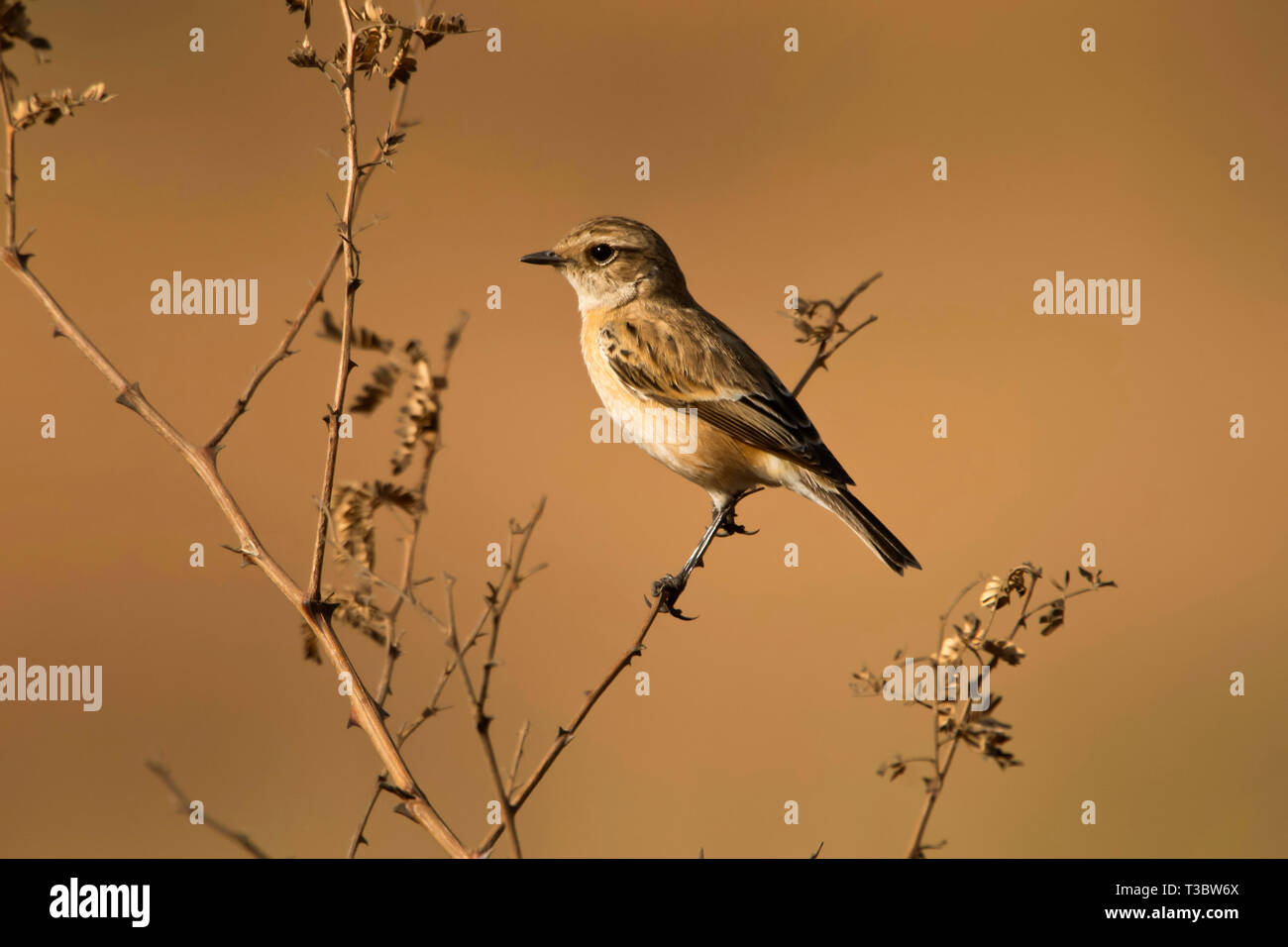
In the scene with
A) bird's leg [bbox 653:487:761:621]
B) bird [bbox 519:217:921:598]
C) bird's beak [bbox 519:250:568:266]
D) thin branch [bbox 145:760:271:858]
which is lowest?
thin branch [bbox 145:760:271:858]

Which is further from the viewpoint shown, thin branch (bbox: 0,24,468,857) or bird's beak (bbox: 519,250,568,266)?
bird's beak (bbox: 519,250,568,266)

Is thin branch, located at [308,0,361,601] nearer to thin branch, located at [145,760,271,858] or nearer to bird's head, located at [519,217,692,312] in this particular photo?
thin branch, located at [145,760,271,858]

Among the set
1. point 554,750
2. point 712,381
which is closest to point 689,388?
point 712,381

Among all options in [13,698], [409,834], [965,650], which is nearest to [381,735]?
[965,650]

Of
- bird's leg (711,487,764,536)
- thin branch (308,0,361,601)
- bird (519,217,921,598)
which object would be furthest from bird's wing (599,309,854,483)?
thin branch (308,0,361,601)

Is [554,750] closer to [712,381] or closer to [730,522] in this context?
[730,522]

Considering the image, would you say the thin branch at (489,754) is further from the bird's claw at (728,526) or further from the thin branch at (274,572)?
the bird's claw at (728,526)

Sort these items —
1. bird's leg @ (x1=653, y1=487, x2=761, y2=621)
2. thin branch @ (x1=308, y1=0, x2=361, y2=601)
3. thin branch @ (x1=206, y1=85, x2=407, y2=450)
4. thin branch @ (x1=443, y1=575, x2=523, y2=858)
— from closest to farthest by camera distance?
thin branch @ (x1=443, y1=575, x2=523, y2=858)
thin branch @ (x1=308, y1=0, x2=361, y2=601)
thin branch @ (x1=206, y1=85, x2=407, y2=450)
bird's leg @ (x1=653, y1=487, x2=761, y2=621)

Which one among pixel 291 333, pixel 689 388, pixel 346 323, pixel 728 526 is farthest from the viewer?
pixel 689 388

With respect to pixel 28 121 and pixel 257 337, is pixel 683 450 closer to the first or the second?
pixel 28 121
